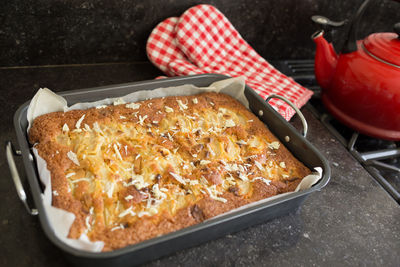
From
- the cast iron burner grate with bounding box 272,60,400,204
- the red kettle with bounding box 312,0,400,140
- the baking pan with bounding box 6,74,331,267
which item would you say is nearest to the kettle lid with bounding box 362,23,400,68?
the red kettle with bounding box 312,0,400,140

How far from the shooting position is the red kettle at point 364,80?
1085 mm

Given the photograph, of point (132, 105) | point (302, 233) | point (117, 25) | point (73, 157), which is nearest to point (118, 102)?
point (132, 105)

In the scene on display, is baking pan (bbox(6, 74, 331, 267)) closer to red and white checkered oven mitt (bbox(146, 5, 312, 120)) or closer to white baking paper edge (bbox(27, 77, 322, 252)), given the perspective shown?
white baking paper edge (bbox(27, 77, 322, 252))

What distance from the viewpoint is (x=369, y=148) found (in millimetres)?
1298

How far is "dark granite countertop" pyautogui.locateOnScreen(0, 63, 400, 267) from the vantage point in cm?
79

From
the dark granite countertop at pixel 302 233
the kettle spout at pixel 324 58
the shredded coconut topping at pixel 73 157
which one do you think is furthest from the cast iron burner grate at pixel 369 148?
the shredded coconut topping at pixel 73 157

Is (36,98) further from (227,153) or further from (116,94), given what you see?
(227,153)

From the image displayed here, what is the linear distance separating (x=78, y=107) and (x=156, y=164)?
327 mm

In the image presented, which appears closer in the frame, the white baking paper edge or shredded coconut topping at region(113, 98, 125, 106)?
the white baking paper edge

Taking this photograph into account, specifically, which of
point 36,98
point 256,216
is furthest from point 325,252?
point 36,98

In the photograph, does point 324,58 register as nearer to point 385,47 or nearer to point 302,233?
point 385,47

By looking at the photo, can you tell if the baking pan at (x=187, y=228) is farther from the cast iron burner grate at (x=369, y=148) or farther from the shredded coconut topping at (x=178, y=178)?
the cast iron burner grate at (x=369, y=148)

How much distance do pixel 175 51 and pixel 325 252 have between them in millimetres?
938

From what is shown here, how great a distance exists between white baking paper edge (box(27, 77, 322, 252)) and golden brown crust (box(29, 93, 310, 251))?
0.02m
